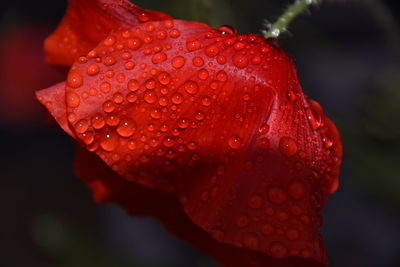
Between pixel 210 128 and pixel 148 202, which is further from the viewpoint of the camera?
pixel 148 202

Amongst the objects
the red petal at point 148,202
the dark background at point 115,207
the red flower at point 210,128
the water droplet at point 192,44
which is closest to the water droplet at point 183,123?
the red flower at point 210,128

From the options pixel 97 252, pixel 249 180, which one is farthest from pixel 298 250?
pixel 97 252

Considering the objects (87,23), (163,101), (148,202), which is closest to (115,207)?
(148,202)

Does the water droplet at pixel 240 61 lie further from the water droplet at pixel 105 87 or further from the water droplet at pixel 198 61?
the water droplet at pixel 105 87

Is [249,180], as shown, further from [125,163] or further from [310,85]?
[310,85]

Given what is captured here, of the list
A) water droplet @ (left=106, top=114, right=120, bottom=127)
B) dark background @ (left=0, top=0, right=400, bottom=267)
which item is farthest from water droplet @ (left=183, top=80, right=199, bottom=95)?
dark background @ (left=0, top=0, right=400, bottom=267)

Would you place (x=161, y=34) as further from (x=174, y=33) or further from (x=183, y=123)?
(x=183, y=123)
